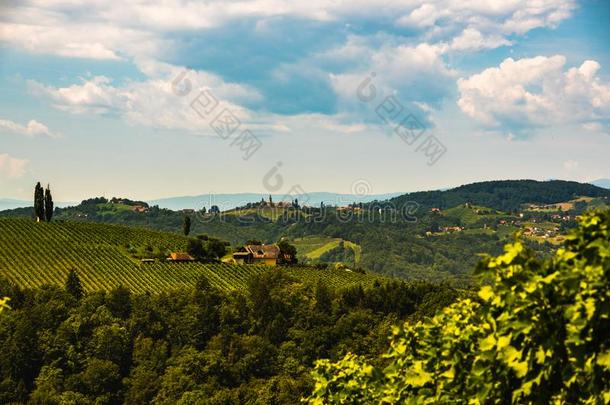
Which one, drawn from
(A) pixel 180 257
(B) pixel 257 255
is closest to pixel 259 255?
(B) pixel 257 255

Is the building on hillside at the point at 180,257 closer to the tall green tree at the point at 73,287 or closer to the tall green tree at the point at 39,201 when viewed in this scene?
the tall green tree at the point at 73,287

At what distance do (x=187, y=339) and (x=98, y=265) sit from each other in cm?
3768

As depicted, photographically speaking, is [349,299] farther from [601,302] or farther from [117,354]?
[601,302]

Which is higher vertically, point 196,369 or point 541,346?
point 541,346

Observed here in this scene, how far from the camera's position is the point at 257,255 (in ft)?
560

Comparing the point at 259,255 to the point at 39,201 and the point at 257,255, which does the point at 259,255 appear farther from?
the point at 39,201

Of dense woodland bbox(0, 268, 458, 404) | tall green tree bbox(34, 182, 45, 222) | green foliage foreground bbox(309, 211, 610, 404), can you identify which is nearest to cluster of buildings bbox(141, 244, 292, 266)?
dense woodland bbox(0, 268, 458, 404)

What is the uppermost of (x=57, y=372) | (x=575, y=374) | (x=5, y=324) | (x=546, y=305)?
(x=546, y=305)

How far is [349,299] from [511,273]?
4691 inches

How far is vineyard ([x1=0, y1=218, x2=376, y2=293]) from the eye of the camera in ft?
431

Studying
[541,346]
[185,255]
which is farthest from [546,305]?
[185,255]

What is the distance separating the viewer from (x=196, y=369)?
316ft

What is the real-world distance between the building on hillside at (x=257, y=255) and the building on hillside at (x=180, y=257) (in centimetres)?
1449

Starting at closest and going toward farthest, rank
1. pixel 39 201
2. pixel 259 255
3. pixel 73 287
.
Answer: pixel 73 287 < pixel 39 201 < pixel 259 255
